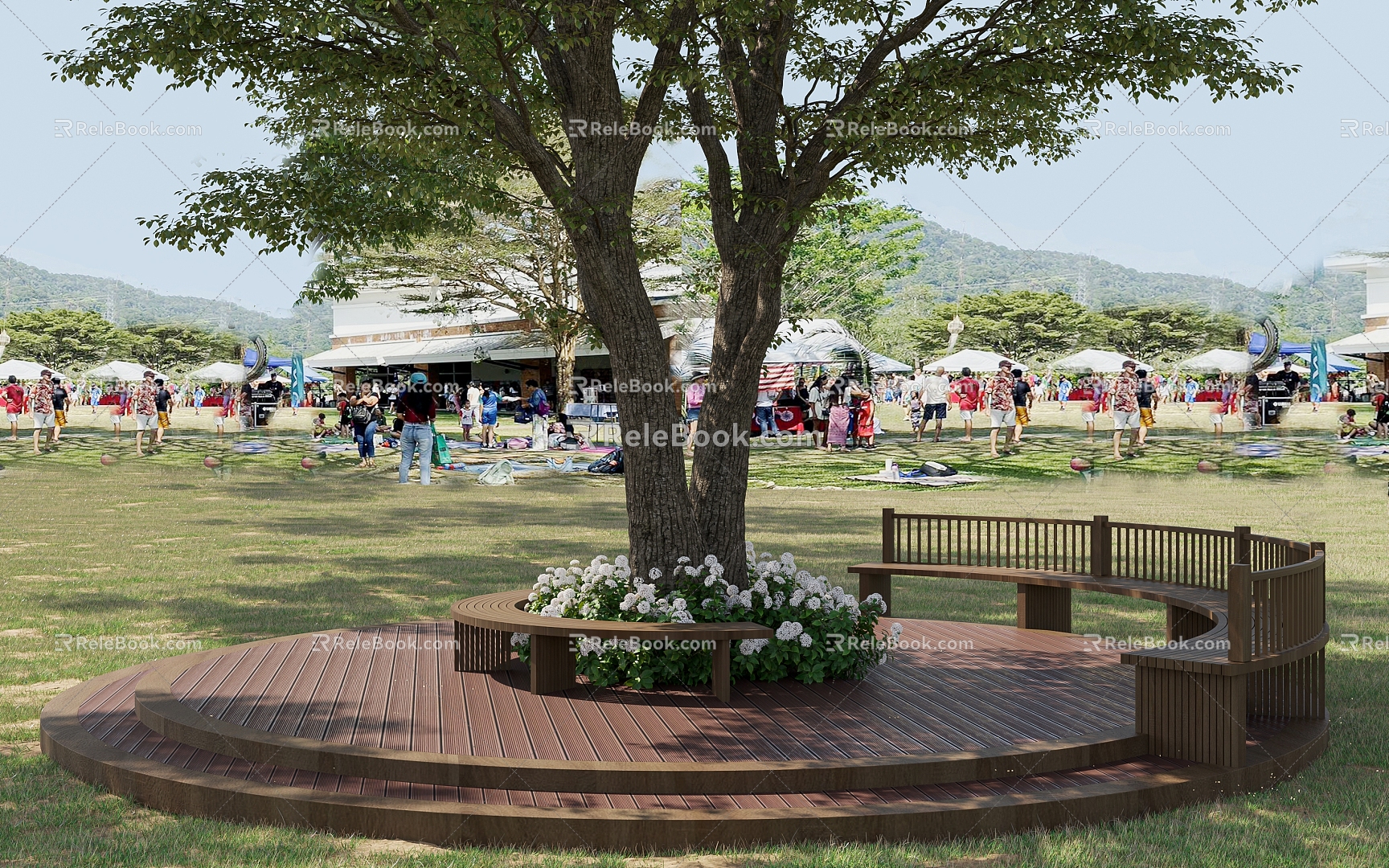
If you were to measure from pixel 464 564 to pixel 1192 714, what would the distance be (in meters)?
9.28

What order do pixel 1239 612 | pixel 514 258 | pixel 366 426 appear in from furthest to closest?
pixel 514 258 < pixel 366 426 < pixel 1239 612

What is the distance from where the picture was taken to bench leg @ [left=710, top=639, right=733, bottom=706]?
6.60 meters

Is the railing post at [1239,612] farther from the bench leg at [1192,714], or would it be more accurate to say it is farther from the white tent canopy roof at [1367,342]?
the white tent canopy roof at [1367,342]

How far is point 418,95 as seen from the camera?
7.76m

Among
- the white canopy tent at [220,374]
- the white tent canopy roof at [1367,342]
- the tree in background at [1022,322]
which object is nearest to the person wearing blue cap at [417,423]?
the white canopy tent at [220,374]

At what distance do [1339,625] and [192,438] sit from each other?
3144 centimetres

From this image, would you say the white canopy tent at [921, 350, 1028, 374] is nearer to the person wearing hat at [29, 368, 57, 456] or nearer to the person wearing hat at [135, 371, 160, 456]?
the person wearing hat at [135, 371, 160, 456]

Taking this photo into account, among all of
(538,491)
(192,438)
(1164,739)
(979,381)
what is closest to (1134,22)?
(1164,739)

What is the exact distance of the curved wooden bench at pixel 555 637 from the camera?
6.46 m

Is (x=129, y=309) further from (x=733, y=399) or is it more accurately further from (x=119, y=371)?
(x=733, y=399)

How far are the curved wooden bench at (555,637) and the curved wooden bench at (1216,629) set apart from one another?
221 centimetres

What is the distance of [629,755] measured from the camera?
5438mm

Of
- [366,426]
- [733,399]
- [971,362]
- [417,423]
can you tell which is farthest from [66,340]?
[733,399]

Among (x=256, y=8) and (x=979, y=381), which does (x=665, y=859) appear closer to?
(x=256, y=8)
